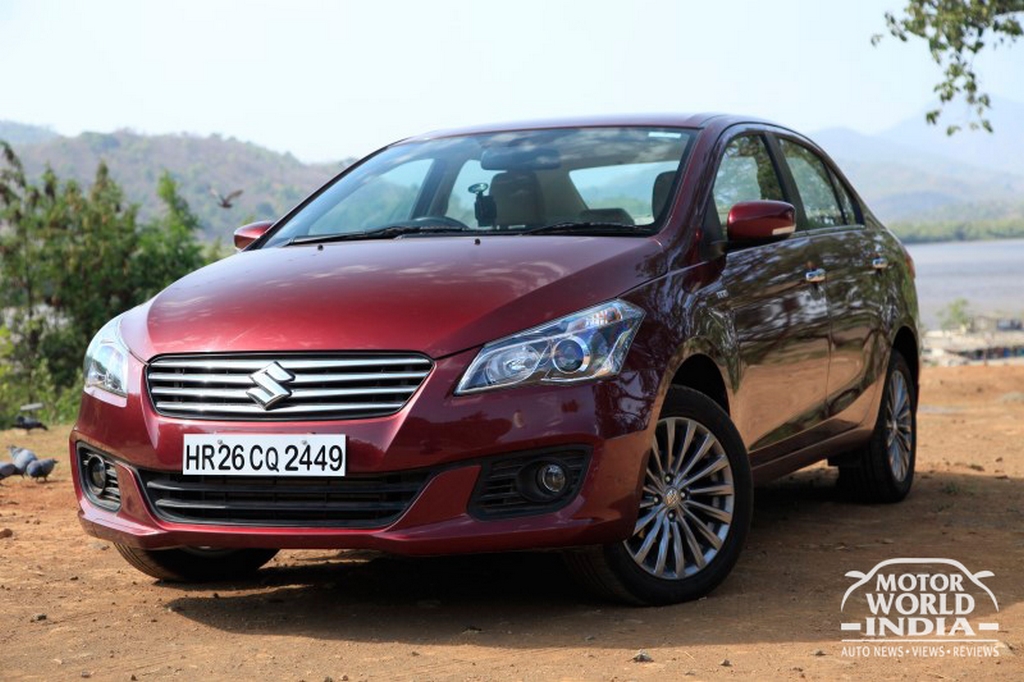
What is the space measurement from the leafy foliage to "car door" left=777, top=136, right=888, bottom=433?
153 ft

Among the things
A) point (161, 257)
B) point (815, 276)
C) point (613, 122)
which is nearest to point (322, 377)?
point (613, 122)

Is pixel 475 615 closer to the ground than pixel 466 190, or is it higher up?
closer to the ground

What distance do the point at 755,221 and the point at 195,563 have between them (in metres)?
2.41

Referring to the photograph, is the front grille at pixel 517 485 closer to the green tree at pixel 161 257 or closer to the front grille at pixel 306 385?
the front grille at pixel 306 385

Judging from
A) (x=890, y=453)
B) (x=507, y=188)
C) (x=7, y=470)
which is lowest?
(x=7, y=470)

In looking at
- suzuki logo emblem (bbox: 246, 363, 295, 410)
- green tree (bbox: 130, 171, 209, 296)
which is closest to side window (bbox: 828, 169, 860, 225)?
suzuki logo emblem (bbox: 246, 363, 295, 410)

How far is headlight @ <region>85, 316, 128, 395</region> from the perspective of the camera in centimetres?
497

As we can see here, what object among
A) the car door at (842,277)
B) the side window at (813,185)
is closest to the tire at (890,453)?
the car door at (842,277)

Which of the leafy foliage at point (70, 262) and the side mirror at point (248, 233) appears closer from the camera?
the side mirror at point (248, 233)

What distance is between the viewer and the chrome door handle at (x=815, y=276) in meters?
6.20

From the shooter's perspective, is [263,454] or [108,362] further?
[108,362]

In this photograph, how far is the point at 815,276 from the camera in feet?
20.6

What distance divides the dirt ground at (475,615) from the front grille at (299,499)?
0.38m

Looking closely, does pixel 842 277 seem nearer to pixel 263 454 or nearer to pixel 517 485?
pixel 517 485
